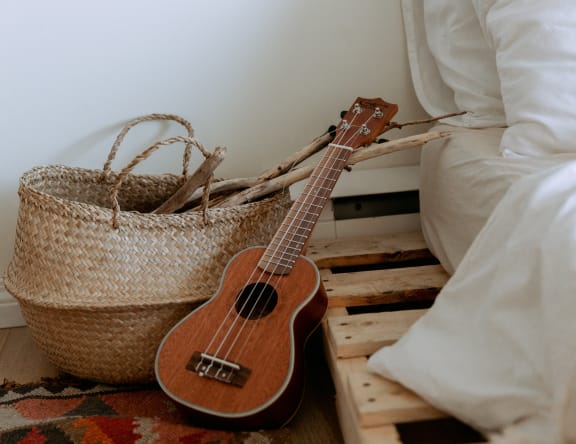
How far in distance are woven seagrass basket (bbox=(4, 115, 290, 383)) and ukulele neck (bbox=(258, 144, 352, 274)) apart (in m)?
0.07

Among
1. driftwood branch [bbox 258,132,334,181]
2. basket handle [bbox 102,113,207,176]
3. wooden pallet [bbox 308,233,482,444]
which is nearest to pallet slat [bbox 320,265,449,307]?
wooden pallet [bbox 308,233,482,444]

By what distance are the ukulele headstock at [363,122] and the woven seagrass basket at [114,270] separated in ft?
Result: 0.64

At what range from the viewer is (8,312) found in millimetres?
1487

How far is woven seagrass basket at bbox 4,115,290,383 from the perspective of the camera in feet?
3.55

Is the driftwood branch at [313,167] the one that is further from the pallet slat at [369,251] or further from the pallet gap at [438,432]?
the pallet gap at [438,432]

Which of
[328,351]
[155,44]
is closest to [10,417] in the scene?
[328,351]

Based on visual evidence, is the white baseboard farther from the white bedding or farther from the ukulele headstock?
the white bedding

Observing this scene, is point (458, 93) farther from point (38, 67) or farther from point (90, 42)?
point (38, 67)

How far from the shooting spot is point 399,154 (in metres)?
1.50

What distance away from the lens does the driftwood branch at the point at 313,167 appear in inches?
46.8

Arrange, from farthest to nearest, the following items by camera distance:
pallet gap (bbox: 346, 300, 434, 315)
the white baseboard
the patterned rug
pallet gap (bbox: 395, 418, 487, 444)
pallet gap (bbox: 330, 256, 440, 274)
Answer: the white baseboard, pallet gap (bbox: 330, 256, 440, 274), pallet gap (bbox: 346, 300, 434, 315), the patterned rug, pallet gap (bbox: 395, 418, 487, 444)

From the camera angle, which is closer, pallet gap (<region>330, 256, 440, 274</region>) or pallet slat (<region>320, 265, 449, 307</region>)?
pallet slat (<region>320, 265, 449, 307</region>)

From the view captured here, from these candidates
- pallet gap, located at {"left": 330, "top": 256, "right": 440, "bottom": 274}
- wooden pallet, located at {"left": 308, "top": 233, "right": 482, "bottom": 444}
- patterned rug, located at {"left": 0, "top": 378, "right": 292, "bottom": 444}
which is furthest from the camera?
pallet gap, located at {"left": 330, "top": 256, "right": 440, "bottom": 274}

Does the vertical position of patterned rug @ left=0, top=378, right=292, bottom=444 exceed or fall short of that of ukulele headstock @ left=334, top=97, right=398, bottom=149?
it falls short
